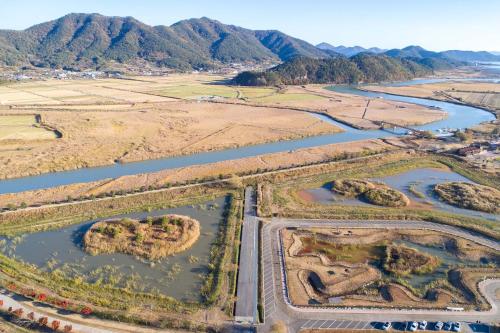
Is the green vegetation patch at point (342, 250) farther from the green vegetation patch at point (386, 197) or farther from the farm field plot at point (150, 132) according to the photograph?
the farm field plot at point (150, 132)

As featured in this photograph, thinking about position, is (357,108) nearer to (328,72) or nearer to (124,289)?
(328,72)

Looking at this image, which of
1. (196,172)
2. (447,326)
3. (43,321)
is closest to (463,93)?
(196,172)

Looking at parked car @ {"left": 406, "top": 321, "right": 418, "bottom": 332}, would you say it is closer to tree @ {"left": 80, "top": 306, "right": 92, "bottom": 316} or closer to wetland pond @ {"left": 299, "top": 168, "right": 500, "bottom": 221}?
wetland pond @ {"left": 299, "top": 168, "right": 500, "bottom": 221}

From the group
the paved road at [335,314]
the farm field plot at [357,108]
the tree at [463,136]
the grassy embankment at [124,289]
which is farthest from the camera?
the farm field plot at [357,108]

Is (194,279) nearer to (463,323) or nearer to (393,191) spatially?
(463,323)

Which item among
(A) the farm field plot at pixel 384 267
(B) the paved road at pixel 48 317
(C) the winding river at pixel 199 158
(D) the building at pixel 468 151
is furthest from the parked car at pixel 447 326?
(D) the building at pixel 468 151

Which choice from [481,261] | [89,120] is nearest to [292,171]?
[481,261]

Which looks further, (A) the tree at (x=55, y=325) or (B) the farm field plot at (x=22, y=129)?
(B) the farm field plot at (x=22, y=129)
